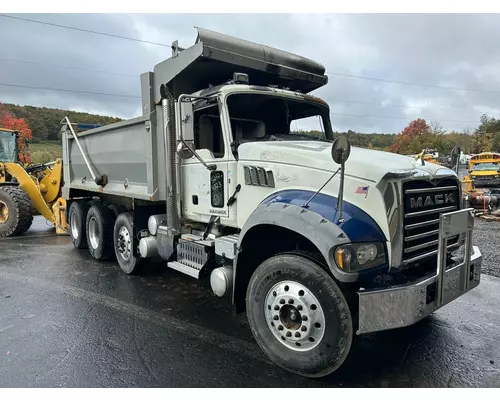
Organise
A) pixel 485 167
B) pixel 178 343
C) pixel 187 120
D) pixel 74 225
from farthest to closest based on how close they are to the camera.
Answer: pixel 485 167 < pixel 74 225 < pixel 187 120 < pixel 178 343

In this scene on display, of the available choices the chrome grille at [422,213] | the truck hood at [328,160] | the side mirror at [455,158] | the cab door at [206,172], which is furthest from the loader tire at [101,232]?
the side mirror at [455,158]

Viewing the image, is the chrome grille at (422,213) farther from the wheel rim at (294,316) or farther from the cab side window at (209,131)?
the cab side window at (209,131)

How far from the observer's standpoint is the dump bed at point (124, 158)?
5.18 meters

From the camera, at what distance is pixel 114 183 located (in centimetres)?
634

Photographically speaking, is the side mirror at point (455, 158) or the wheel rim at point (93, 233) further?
the wheel rim at point (93, 233)

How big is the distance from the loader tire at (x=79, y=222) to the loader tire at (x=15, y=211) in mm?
2290

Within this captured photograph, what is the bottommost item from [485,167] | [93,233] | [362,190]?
[93,233]

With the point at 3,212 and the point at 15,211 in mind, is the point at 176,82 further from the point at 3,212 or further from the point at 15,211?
the point at 3,212

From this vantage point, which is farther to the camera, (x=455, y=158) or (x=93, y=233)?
(x=93, y=233)

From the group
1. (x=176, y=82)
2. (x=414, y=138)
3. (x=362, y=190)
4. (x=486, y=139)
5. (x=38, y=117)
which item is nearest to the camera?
(x=362, y=190)

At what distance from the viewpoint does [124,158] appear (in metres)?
5.93

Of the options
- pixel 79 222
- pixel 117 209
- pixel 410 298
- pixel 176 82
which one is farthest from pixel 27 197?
pixel 410 298

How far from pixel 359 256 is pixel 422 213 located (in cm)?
83

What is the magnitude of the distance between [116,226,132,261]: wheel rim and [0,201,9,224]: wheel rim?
5337 millimetres
